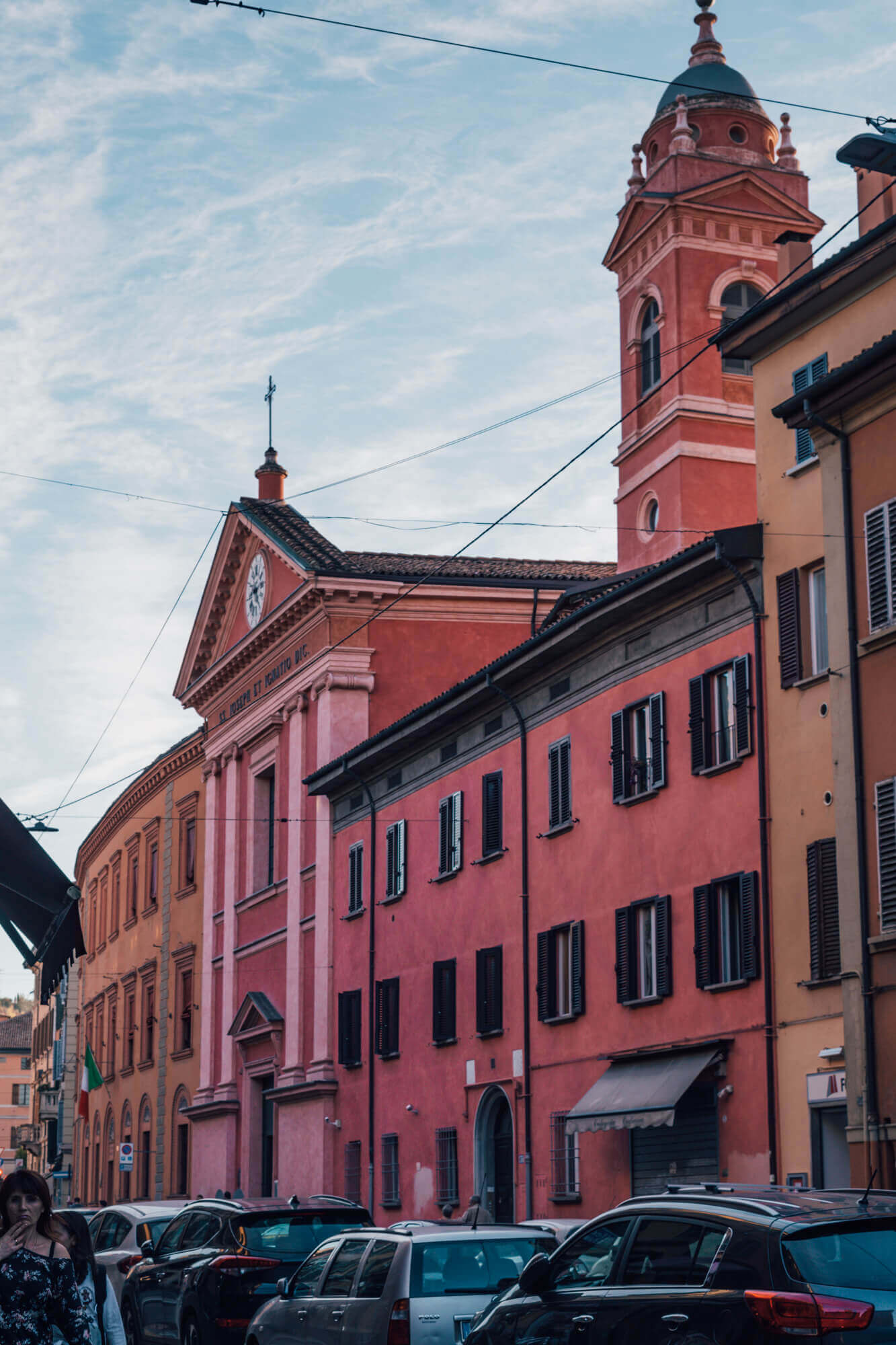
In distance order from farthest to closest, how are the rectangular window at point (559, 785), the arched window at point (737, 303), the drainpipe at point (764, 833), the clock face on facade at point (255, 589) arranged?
the clock face on facade at point (255, 589) < the arched window at point (737, 303) < the rectangular window at point (559, 785) < the drainpipe at point (764, 833)

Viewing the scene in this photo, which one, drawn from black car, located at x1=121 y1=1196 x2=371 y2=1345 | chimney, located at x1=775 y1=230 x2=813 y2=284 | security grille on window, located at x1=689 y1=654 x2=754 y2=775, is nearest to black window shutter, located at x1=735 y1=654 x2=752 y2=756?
security grille on window, located at x1=689 y1=654 x2=754 y2=775

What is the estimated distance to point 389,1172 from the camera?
34.7 m

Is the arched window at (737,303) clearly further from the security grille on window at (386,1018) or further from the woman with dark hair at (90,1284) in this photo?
the woman with dark hair at (90,1284)

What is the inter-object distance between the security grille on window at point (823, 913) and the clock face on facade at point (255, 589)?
82.3 feet

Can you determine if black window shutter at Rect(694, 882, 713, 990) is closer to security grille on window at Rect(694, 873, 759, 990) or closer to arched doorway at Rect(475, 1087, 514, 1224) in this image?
security grille on window at Rect(694, 873, 759, 990)

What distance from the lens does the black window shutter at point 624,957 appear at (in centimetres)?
2589

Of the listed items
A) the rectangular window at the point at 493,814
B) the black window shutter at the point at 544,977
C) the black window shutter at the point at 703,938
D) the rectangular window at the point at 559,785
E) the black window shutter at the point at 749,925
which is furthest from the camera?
the rectangular window at the point at 493,814

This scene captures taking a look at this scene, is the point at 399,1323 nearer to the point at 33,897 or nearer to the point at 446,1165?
the point at 33,897

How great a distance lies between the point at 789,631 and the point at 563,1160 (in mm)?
9074

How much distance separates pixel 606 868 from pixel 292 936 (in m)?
15.5

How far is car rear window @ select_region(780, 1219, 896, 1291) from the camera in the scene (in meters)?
9.08

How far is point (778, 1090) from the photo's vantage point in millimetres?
22094

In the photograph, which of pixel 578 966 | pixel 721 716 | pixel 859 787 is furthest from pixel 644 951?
pixel 859 787

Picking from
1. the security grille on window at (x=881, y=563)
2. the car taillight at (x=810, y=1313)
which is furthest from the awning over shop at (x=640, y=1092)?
the car taillight at (x=810, y=1313)
